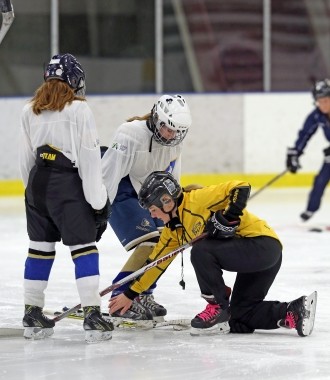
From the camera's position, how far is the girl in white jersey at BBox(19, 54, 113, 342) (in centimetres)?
412

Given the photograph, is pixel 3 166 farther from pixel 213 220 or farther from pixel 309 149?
pixel 213 220

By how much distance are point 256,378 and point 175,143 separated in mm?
1171

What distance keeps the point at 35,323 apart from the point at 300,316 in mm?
920

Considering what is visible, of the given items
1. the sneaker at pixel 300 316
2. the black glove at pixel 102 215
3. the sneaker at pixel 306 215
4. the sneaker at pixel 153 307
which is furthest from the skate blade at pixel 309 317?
the sneaker at pixel 306 215

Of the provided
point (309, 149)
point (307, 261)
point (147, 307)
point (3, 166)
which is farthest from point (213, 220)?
point (309, 149)

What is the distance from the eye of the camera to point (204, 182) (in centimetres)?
977

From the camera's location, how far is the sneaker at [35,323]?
4.27 meters

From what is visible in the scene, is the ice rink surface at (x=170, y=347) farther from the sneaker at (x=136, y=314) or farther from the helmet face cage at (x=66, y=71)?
the helmet face cage at (x=66, y=71)

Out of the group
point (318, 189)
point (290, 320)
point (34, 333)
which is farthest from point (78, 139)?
point (318, 189)

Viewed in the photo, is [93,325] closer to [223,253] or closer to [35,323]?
[35,323]

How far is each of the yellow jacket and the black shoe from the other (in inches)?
11.1

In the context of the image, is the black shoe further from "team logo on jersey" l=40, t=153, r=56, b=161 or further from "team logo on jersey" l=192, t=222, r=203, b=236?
"team logo on jersey" l=40, t=153, r=56, b=161

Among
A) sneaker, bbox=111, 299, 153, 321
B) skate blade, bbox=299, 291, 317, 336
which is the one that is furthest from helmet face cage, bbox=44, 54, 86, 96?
skate blade, bbox=299, 291, 317, 336

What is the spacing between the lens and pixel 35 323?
14.0 ft
